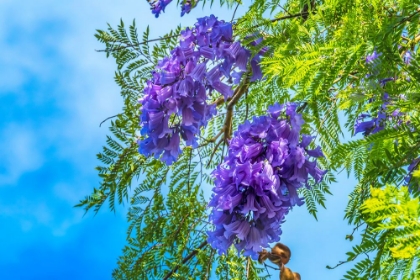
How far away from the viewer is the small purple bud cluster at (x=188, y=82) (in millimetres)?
1582

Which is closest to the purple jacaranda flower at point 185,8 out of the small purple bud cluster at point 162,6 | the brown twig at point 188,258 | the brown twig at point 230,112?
the small purple bud cluster at point 162,6

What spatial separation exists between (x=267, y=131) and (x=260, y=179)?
15cm

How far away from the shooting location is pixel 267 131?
1439mm

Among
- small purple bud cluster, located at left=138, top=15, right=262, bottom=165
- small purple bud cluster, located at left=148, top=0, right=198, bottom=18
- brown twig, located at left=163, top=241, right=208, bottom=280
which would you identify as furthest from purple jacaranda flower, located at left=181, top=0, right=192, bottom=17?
brown twig, located at left=163, top=241, right=208, bottom=280

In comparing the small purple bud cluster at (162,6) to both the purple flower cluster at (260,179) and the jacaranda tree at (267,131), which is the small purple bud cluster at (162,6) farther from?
the purple flower cluster at (260,179)

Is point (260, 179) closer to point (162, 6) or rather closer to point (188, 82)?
point (188, 82)

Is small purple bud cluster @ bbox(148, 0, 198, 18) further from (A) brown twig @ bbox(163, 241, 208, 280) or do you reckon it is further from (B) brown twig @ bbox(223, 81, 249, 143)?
(A) brown twig @ bbox(163, 241, 208, 280)

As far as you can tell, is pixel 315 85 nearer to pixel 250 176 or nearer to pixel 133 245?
pixel 250 176

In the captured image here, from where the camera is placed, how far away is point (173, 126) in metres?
1.71

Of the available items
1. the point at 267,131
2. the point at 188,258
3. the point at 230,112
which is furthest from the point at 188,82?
the point at 188,258

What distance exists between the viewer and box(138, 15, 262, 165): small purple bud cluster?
5.19 ft

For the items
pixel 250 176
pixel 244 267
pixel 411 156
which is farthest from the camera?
pixel 244 267

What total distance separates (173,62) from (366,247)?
86 cm

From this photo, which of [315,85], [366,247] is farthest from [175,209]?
[366,247]
